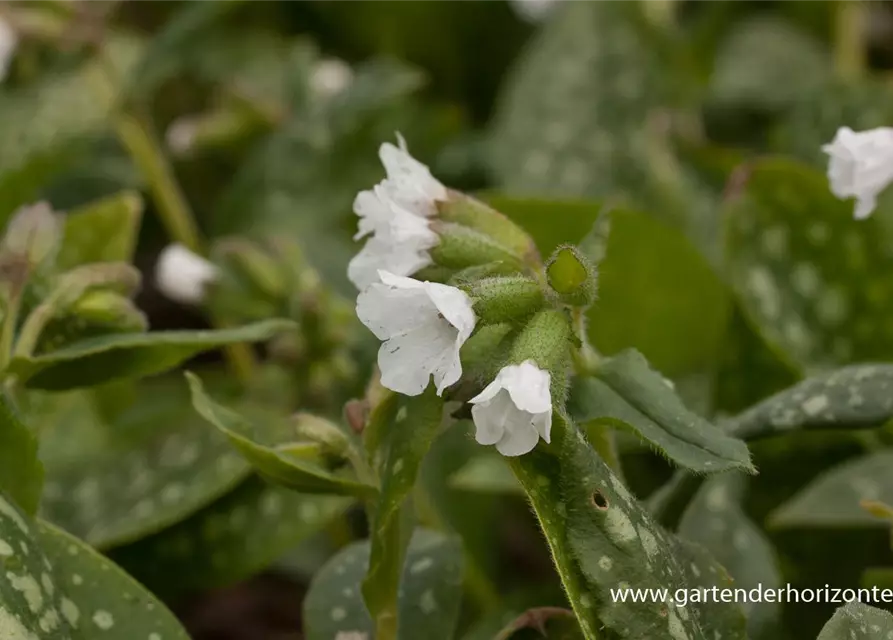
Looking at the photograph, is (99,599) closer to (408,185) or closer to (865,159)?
(408,185)

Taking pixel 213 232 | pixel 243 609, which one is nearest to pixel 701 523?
pixel 243 609

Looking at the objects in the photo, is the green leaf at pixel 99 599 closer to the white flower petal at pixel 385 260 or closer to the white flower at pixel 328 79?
the white flower petal at pixel 385 260

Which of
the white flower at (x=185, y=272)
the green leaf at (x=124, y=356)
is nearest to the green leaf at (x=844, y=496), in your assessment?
the green leaf at (x=124, y=356)

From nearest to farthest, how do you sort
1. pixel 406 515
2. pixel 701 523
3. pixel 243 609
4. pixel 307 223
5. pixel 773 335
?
pixel 406 515, pixel 701 523, pixel 773 335, pixel 243 609, pixel 307 223

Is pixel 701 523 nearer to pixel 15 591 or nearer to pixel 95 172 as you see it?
pixel 15 591

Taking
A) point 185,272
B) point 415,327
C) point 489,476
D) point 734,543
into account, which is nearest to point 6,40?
point 185,272
